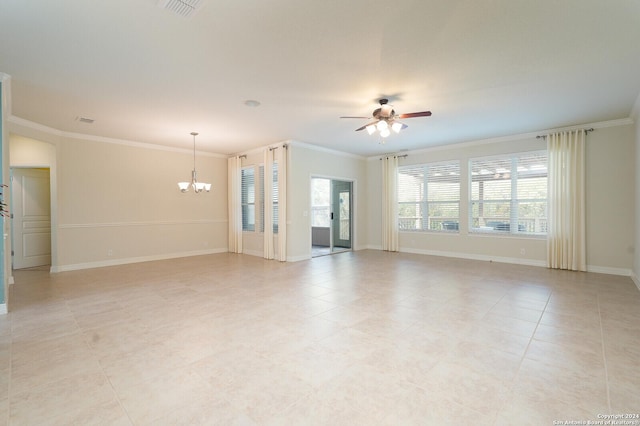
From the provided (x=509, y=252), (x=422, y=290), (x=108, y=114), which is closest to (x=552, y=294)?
(x=422, y=290)

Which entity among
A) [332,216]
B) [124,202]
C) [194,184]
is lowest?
[332,216]

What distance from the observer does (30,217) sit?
661 centimetres

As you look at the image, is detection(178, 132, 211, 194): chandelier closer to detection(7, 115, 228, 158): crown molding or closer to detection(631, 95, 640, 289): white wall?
detection(7, 115, 228, 158): crown molding

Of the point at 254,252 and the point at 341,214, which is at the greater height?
the point at 341,214

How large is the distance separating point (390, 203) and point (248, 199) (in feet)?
12.9

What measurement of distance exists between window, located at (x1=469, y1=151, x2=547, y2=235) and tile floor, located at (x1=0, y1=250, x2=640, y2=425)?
1911 millimetres

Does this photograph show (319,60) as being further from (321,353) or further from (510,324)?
(510,324)

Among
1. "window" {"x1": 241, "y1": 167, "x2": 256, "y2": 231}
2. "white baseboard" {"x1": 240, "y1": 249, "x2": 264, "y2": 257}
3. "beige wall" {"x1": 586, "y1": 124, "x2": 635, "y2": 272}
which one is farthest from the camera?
"window" {"x1": 241, "y1": 167, "x2": 256, "y2": 231}

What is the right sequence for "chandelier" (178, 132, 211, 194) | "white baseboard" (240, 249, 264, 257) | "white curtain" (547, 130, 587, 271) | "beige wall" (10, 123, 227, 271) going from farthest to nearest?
"white baseboard" (240, 249, 264, 257) → "chandelier" (178, 132, 211, 194) → "beige wall" (10, 123, 227, 271) → "white curtain" (547, 130, 587, 271)

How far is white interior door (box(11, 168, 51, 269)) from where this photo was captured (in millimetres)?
6398

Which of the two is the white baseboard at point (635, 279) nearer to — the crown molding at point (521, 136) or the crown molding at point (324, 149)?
the crown molding at point (521, 136)

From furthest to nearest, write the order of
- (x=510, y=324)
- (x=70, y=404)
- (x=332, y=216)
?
1. (x=332, y=216)
2. (x=510, y=324)
3. (x=70, y=404)

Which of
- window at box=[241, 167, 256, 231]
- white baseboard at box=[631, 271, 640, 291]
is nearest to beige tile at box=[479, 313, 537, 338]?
white baseboard at box=[631, 271, 640, 291]

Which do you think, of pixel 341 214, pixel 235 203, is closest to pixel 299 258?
pixel 341 214
